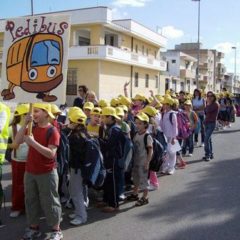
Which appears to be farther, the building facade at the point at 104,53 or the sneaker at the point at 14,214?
the building facade at the point at 104,53

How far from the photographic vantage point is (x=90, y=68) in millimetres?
34531

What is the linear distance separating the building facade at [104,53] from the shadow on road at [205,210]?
26.1 metres

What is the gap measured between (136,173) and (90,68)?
92.2 feet

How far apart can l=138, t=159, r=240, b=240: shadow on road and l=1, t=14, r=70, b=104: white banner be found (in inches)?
91.0

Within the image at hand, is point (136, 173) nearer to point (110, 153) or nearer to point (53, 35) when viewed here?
point (110, 153)

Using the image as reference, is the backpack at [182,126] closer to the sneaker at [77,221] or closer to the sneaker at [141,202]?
the sneaker at [141,202]

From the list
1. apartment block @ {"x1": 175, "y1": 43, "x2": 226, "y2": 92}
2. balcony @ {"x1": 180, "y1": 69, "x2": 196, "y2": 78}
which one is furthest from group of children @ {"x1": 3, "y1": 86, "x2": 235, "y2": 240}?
apartment block @ {"x1": 175, "y1": 43, "x2": 226, "y2": 92}

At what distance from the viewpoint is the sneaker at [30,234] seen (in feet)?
16.8

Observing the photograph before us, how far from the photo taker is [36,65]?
5.43m

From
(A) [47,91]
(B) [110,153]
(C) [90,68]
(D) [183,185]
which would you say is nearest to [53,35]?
(A) [47,91]

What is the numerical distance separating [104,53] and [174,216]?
92.6ft

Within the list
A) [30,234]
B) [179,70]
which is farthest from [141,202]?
[179,70]

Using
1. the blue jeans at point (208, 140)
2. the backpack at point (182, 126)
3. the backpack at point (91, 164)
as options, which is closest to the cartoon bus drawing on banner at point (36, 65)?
the backpack at point (91, 164)

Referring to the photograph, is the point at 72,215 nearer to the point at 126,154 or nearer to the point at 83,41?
the point at 126,154
